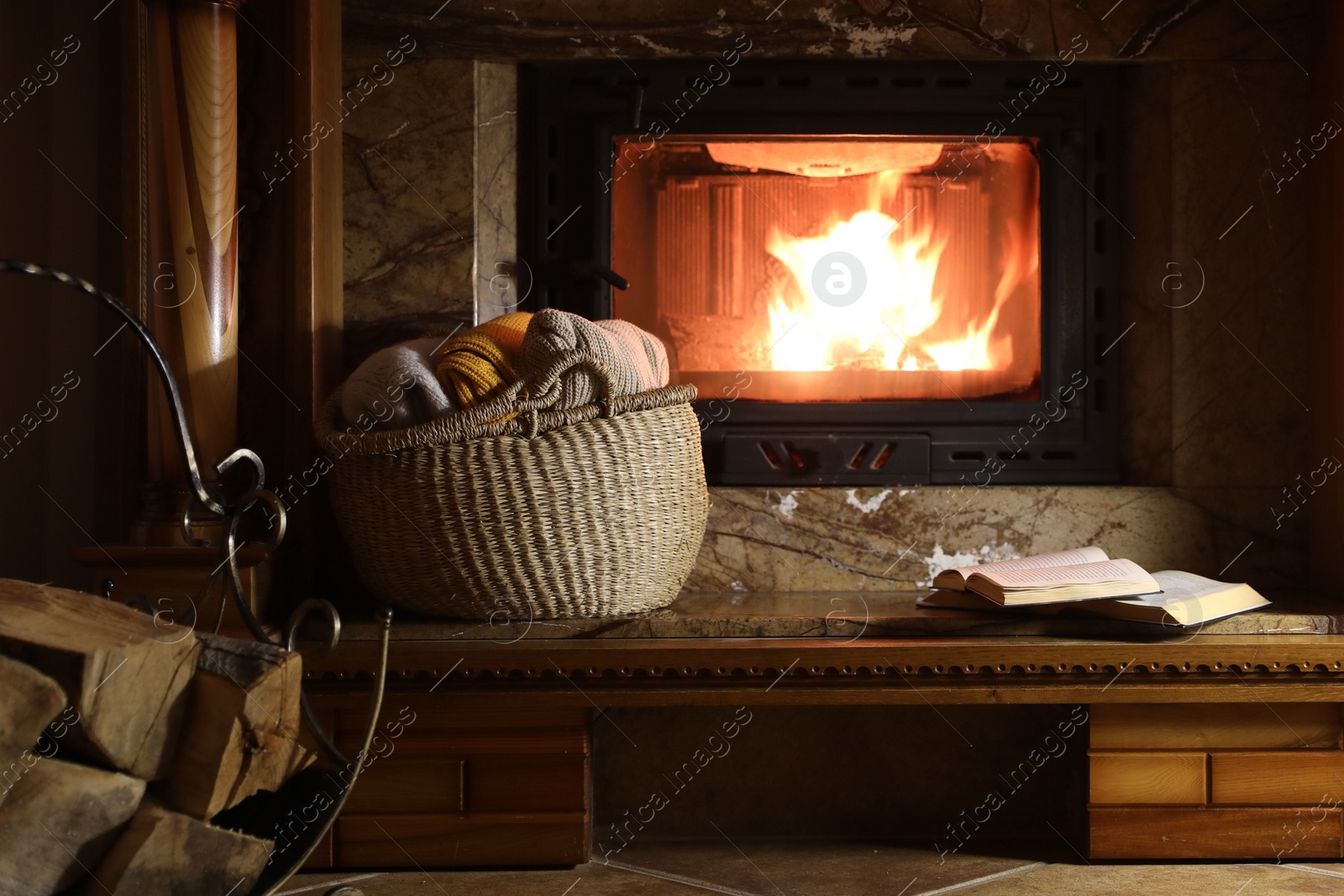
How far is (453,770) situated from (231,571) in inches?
21.1

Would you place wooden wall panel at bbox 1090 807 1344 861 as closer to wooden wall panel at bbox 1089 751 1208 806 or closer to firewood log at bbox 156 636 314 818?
wooden wall panel at bbox 1089 751 1208 806

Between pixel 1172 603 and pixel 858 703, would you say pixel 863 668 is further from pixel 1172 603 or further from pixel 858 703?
pixel 1172 603

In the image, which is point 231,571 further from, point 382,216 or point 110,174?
point 110,174

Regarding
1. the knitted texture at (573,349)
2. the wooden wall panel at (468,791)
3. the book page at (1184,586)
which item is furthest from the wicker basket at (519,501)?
the book page at (1184,586)

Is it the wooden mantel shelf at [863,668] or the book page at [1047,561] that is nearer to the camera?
the wooden mantel shelf at [863,668]

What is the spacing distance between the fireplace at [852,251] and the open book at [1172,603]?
1.12 feet

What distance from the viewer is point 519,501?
1421mm

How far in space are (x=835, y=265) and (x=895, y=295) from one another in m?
0.11

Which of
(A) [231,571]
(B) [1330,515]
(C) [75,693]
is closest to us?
(C) [75,693]

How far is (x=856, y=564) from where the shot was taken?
183cm

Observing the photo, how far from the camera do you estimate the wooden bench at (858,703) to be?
1.42 m

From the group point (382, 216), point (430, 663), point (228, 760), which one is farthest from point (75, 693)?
point (382, 216)

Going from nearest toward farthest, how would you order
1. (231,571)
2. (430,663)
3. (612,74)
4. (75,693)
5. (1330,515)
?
1. (75,693)
2. (231,571)
3. (430,663)
4. (1330,515)
5. (612,74)

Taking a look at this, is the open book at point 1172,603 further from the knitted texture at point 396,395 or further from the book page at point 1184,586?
the knitted texture at point 396,395
